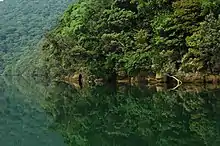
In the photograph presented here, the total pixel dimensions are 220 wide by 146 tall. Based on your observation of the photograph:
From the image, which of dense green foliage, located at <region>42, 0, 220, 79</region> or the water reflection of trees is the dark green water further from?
dense green foliage, located at <region>42, 0, 220, 79</region>

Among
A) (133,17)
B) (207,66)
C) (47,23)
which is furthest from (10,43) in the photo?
(207,66)

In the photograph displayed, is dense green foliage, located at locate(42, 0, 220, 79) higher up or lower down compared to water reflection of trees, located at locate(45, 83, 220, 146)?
higher up

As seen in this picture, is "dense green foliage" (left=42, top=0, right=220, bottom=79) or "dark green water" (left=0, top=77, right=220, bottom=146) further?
"dense green foliage" (left=42, top=0, right=220, bottom=79)

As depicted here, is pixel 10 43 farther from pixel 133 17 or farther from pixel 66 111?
pixel 66 111

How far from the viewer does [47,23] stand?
184625mm

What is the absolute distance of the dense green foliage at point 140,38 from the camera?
37562mm

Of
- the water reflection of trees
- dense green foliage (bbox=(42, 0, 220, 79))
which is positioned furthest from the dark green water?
dense green foliage (bbox=(42, 0, 220, 79))

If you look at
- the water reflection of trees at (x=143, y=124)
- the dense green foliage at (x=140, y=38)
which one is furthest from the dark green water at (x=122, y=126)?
the dense green foliage at (x=140, y=38)

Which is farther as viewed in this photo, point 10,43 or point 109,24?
point 10,43

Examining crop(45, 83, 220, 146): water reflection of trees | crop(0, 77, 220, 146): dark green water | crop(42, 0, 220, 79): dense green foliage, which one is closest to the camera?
crop(45, 83, 220, 146): water reflection of trees

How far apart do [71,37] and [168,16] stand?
758 inches

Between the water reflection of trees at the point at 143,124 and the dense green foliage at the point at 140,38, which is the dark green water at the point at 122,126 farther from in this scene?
the dense green foliage at the point at 140,38

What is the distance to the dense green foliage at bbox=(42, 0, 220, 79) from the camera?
37.6 meters

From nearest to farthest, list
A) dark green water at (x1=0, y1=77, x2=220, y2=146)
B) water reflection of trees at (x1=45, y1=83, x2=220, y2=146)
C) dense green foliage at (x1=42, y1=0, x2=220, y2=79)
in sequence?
water reflection of trees at (x1=45, y1=83, x2=220, y2=146) → dark green water at (x1=0, y1=77, x2=220, y2=146) → dense green foliage at (x1=42, y1=0, x2=220, y2=79)
